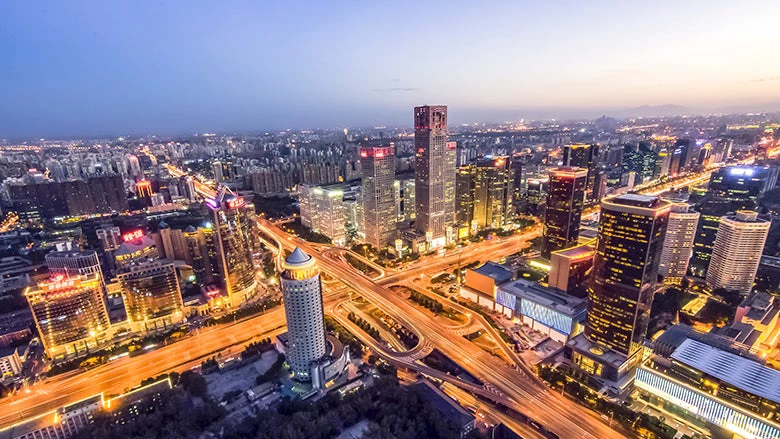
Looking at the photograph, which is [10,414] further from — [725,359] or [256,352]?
[725,359]

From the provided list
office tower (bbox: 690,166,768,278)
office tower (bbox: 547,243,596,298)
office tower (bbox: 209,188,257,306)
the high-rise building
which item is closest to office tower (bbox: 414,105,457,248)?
the high-rise building

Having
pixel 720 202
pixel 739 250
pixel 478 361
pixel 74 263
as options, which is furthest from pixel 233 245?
pixel 720 202

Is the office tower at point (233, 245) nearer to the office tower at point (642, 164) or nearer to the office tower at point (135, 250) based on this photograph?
the office tower at point (135, 250)

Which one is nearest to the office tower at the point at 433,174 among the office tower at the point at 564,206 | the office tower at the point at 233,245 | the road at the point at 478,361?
the road at the point at 478,361

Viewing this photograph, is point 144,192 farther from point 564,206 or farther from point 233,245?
point 564,206

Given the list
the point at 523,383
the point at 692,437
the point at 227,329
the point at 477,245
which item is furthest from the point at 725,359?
the point at 227,329
